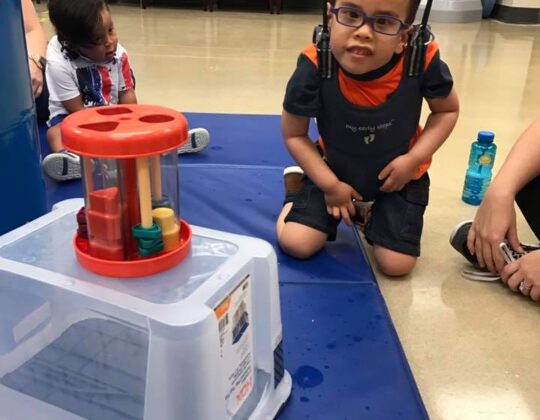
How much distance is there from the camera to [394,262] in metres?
1.22

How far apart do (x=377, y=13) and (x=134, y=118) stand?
0.51 meters

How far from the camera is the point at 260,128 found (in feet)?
6.28

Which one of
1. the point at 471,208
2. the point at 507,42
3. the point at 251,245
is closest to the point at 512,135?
the point at 471,208

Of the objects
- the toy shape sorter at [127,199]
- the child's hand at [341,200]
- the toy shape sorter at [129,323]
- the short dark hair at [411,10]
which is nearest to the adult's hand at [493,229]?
the child's hand at [341,200]

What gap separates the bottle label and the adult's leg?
315 millimetres

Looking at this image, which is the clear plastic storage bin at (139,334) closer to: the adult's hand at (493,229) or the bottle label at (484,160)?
the adult's hand at (493,229)

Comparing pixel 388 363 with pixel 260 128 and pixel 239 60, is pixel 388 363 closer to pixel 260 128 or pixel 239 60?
pixel 260 128

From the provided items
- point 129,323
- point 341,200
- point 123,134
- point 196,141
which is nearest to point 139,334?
point 129,323

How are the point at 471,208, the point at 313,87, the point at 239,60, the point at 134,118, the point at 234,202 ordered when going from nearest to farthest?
the point at 134,118
the point at 313,87
the point at 234,202
the point at 471,208
the point at 239,60

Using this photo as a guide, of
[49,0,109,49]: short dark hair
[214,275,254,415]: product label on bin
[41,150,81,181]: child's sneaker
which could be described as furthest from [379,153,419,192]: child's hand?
[49,0,109,49]: short dark hair

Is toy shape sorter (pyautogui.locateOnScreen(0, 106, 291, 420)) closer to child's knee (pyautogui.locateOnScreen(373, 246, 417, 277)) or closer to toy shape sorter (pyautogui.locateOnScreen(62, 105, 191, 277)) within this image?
toy shape sorter (pyautogui.locateOnScreen(62, 105, 191, 277))

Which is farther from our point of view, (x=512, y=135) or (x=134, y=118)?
(x=512, y=135)

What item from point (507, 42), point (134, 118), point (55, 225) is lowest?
point (507, 42)

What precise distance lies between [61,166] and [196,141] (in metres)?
0.36
